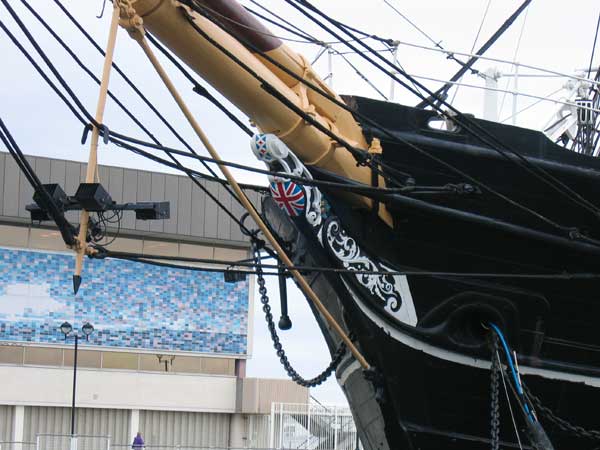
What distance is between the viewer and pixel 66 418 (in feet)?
85.8

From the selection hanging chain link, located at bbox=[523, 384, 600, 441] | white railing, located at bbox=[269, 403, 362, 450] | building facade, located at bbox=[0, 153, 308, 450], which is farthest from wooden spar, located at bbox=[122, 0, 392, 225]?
building facade, located at bbox=[0, 153, 308, 450]

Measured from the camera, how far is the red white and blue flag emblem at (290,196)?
34.9 ft

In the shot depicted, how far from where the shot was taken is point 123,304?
27578 mm

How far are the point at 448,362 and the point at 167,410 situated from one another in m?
16.6

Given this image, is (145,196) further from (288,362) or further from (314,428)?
(288,362)

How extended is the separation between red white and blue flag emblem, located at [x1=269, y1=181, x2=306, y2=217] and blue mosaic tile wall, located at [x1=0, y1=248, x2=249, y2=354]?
1647 centimetres

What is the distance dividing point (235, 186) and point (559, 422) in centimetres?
379

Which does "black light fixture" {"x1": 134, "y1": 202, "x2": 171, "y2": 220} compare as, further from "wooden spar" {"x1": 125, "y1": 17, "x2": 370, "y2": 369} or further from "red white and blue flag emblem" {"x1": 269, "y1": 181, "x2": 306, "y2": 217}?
"red white and blue flag emblem" {"x1": 269, "y1": 181, "x2": 306, "y2": 217}

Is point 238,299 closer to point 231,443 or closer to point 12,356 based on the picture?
point 231,443

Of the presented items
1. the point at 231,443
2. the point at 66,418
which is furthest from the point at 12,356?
the point at 231,443

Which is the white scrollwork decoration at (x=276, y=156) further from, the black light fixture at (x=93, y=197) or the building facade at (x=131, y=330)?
the building facade at (x=131, y=330)

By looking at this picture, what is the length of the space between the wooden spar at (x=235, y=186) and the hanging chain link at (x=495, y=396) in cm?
112

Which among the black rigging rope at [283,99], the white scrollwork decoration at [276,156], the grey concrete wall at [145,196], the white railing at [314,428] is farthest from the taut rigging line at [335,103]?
the grey concrete wall at [145,196]

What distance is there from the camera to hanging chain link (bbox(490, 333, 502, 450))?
1073cm
